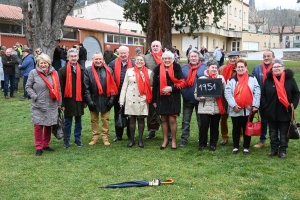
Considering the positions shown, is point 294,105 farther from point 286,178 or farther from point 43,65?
point 43,65

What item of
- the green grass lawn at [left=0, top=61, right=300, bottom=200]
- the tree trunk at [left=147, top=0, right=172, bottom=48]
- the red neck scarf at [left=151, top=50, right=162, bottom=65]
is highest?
the tree trunk at [left=147, top=0, right=172, bottom=48]

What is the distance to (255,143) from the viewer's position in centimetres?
725

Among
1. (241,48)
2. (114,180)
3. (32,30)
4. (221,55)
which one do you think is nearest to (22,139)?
(114,180)

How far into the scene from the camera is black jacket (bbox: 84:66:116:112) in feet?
22.5

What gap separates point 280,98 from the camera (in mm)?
5848

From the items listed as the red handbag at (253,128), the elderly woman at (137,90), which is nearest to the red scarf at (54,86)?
the elderly woman at (137,90)

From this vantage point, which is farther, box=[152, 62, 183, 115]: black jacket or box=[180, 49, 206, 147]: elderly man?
box=[180, 49, 206, 147]: elderly man

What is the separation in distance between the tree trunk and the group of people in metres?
6.98

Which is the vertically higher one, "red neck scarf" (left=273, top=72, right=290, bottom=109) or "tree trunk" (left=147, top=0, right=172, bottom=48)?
"tree trunk" (left=147, top=0, right=172, bottom=48)

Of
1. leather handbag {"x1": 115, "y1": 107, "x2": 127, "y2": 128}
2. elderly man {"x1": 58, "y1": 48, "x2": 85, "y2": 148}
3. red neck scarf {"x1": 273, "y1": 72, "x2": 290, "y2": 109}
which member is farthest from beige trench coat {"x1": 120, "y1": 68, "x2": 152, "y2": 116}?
red neck scarf {"x1": 273, "y1": 72, "x2": 290, "y2": 109}

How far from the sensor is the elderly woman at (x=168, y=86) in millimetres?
6535

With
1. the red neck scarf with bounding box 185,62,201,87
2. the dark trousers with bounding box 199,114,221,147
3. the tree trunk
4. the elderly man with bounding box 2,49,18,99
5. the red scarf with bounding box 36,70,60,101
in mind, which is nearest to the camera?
the red scarf with bounding box 36,70,60,101

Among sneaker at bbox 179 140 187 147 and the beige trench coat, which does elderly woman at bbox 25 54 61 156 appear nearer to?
the beige trench coat

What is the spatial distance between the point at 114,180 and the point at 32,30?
12.8 m
